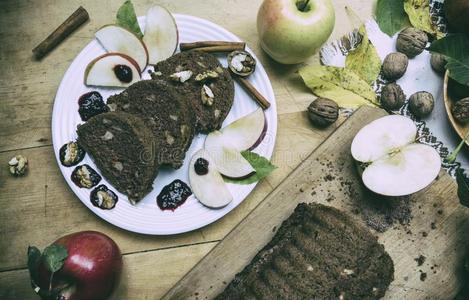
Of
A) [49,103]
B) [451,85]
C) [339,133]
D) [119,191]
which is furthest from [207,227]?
[451,85]

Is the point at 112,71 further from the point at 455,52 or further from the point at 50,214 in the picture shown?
the point at 455,52

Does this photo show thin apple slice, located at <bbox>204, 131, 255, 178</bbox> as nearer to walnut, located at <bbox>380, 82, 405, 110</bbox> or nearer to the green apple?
the green apple

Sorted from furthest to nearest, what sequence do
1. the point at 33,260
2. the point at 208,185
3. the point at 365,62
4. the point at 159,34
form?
1. the point at 365,62
2. the point at 159,34
3. the point at 208,185
4. the point at 33,260

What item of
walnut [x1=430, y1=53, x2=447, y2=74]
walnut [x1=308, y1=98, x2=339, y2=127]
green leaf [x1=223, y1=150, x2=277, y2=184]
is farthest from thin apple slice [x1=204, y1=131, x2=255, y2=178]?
walnut [x1=430, y1=53, x2=447, y2=74]

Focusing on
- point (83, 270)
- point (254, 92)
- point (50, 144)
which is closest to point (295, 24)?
point (254, 92)

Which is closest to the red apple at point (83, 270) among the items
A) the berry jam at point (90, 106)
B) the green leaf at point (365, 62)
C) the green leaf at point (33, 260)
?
the green leaf at point (33, 260)

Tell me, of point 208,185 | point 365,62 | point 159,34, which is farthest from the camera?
point 365,62

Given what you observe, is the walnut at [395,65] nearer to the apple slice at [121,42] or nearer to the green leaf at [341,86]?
the green leaf at [341,86]
